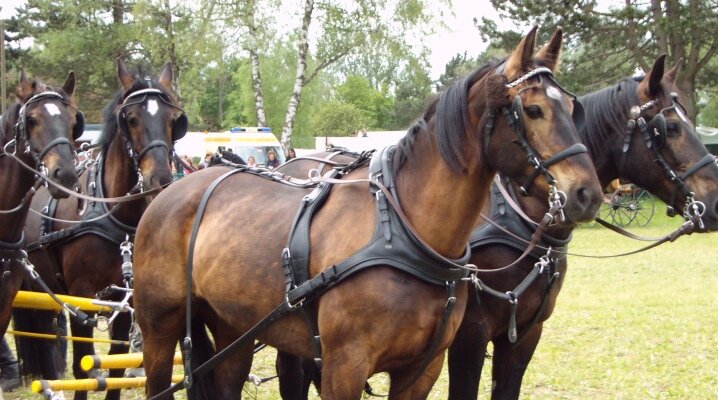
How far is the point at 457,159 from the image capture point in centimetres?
330

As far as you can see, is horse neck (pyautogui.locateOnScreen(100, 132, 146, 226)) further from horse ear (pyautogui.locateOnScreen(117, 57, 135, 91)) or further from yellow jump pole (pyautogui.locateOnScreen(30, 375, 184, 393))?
yellow jump pole (pyautogui.locateOnScreen(30, 375, 184, 393))

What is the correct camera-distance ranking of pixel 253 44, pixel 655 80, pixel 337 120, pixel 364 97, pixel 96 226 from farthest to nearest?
pixel 364 97
pixel 337 120
pixel 253 44
pixel 96 226
pixel 655 80

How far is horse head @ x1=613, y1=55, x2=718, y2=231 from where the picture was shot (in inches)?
168

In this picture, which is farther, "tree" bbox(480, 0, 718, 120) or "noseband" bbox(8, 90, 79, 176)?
"tree" bbox(480, 0, 718, 120)

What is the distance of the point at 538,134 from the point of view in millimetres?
3066

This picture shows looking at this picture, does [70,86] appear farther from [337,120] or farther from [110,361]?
[337,120]

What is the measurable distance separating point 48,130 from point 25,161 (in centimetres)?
26

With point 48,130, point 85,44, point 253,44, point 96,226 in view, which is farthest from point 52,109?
point 85,44

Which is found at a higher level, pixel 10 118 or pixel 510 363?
pixel 10 118

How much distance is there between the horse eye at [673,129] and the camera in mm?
4336

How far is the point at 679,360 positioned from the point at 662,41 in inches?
591

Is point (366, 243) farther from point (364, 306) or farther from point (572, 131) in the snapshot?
point (572, 131)

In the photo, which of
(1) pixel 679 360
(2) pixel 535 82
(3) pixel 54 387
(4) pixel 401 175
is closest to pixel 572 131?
(2) pixel 535 82

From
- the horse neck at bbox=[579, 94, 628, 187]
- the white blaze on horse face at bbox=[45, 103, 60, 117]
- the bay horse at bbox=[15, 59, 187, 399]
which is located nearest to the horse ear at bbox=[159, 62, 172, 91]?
the bay horse at bbox=[15, 59, 187, 399]
